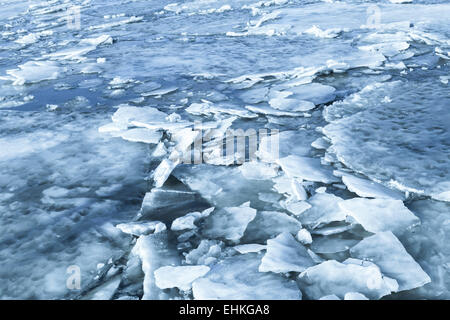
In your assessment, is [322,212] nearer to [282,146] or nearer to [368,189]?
[368,189]

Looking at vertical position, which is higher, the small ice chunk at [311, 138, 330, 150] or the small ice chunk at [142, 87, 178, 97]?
the small ice chunk at [142, 87, 178, 97]

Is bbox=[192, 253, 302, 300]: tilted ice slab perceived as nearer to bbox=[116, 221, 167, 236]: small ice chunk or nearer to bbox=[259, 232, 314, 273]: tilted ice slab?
bbox=[259, 232, 314, 273]: tilted ice slab

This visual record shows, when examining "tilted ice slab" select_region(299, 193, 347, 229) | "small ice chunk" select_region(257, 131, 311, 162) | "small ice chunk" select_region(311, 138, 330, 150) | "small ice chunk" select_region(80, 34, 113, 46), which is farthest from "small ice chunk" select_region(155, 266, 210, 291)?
"small ice chunk" select_region(80, 34, 113, 46)

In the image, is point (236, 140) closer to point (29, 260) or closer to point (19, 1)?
point (29, 260)

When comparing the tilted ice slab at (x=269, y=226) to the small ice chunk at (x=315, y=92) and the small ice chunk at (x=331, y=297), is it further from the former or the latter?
the small ice chunk at (x=315, y=92)
